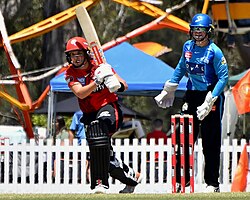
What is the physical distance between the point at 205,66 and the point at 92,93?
1.27 metres

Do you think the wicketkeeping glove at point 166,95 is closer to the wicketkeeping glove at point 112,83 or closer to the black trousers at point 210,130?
the black trousers at point 210,130

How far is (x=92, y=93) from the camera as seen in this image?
10625 millimetres

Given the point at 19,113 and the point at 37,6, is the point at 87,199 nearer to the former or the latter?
the point at 19,113

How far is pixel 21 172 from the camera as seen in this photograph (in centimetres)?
1587

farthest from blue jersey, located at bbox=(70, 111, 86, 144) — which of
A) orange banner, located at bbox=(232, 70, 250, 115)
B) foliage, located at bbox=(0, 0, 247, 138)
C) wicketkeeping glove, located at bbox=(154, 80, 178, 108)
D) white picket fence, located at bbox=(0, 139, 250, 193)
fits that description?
wicketkeeping glove, located at bbox=(154, 80, 178, 108)

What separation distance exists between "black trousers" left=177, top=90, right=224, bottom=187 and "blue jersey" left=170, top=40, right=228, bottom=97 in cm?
12

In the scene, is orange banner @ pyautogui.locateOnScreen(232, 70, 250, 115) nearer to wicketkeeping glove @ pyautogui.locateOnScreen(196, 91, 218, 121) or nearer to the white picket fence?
the white picket fence

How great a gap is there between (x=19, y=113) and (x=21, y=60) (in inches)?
513

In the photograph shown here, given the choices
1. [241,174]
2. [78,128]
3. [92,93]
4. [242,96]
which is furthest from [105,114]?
[78,128]

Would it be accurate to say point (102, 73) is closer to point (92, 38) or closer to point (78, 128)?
point (92, 38)

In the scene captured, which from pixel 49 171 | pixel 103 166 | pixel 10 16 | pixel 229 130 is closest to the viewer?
pixel 103 166

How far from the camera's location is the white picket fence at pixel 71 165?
51.5 feet

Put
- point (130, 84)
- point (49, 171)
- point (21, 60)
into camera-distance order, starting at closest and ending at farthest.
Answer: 1. point (49, 171)
2. point (130, 84)
3. point (21, 60)

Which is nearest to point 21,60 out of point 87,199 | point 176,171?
point 176,171
